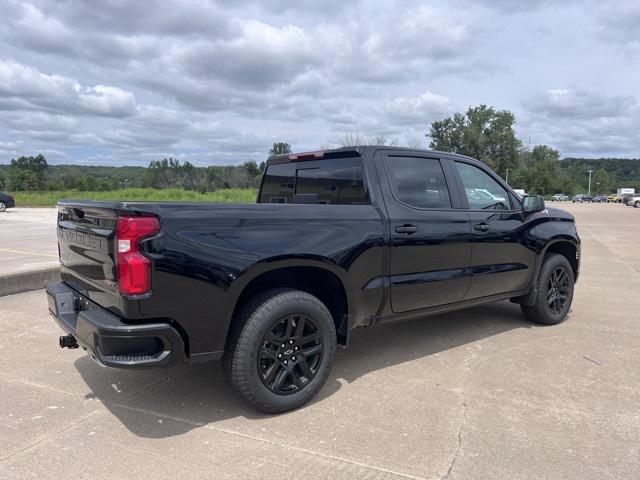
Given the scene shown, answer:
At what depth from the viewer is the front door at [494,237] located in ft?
15.5

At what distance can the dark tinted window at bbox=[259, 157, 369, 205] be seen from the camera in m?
4.18

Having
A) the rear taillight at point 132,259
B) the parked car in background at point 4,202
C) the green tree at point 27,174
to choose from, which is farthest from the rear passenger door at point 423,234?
the green tree at point 27,174

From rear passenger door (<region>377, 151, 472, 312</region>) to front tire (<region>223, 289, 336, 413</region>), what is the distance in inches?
31.3

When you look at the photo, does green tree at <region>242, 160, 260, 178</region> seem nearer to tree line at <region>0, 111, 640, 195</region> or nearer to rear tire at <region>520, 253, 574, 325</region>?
tree line at <region>0, 111, 640, 195</region>

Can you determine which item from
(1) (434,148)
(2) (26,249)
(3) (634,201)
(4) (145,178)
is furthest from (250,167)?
(2) (26,249)

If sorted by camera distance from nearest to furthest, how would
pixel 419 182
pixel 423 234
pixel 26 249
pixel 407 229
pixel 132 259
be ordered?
pixel 132 259, pixel 407 229, pixel 423 234, pixel 419 182, pixel 26 249

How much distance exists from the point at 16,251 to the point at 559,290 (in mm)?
10211

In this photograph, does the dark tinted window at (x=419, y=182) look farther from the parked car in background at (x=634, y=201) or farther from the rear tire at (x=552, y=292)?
the parked car in background at (x=634, y=201)

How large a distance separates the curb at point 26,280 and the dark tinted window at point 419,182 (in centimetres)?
518

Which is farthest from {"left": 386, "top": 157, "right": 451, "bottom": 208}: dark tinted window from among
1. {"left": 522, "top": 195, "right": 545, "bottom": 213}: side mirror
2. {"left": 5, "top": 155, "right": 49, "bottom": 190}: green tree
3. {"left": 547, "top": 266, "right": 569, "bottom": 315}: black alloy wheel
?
{"left": 5, "top": 155, "right": 49, "bottom": 190}: green tree

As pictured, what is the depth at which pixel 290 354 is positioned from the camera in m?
3.49

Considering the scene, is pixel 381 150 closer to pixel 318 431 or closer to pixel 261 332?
pixel 261 332

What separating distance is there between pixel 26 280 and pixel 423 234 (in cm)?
539

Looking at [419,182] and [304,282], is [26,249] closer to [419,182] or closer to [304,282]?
[304,282]
